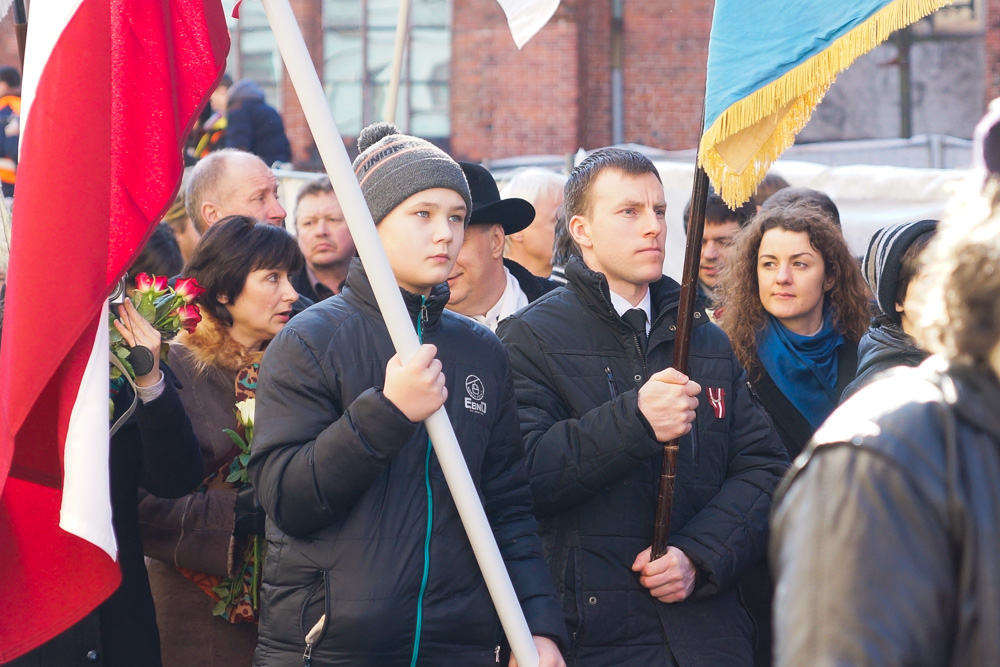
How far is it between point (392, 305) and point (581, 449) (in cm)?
86

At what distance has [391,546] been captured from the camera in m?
2.88

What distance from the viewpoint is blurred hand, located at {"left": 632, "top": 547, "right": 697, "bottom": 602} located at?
3.44 meters

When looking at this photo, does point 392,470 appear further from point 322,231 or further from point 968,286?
point 322,231

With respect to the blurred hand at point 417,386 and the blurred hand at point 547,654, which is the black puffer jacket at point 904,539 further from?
the blurred hand at point 547,654

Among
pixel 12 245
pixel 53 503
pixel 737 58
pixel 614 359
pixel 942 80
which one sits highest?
pixel 942 80

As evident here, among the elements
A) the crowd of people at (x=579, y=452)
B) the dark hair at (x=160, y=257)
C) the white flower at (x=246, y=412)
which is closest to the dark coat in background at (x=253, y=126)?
the dark hair at (x=160, y=257)

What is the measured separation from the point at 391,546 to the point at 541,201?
376cm

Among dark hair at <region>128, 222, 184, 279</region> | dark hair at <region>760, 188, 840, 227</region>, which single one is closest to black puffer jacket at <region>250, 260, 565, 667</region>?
dark hair at <region>128, 222, 184, 279</region>

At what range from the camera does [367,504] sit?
2.92 m

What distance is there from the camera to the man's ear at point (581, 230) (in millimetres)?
3973

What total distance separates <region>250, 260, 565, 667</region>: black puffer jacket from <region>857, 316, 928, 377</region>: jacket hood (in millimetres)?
1356

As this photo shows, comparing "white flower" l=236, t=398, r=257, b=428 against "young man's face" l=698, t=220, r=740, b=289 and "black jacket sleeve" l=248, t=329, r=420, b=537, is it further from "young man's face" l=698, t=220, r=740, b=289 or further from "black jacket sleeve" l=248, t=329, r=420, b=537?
"young man's face" l=698, t=220, r=740, b=289

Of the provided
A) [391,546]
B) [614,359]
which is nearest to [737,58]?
[614,359]

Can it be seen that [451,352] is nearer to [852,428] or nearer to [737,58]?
[737,58]
